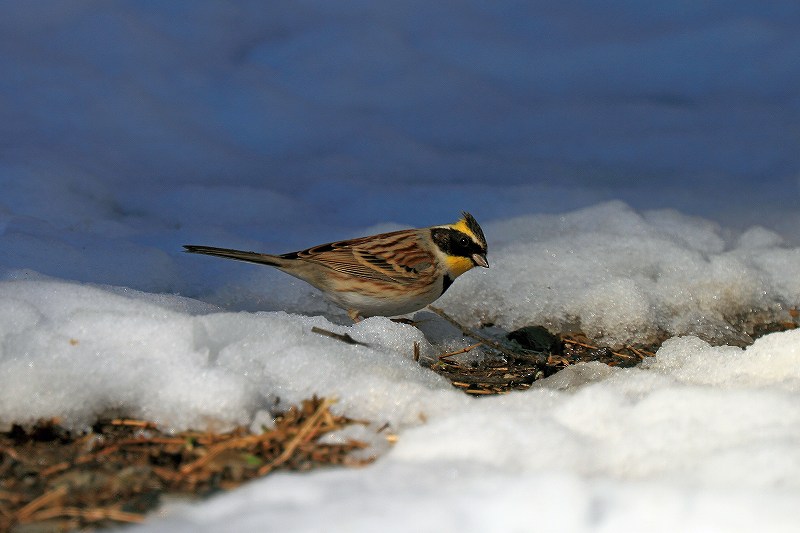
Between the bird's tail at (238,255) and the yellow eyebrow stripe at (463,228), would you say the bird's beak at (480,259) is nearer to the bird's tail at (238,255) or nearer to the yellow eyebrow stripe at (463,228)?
the yellow eyebrow stripe at (463,228)

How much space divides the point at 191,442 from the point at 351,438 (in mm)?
524

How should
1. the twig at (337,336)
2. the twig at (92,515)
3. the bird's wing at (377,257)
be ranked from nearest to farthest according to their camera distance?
the twig at (92,515) → the twig at (337,336) → the bird's wing at (377,257)

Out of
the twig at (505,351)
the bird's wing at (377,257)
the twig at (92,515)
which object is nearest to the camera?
the twig at (92,515)

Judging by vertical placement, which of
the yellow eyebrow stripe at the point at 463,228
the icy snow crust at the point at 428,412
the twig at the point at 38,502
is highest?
the yellow eyebrow stripe at the point at 463,228

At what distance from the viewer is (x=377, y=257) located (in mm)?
5801

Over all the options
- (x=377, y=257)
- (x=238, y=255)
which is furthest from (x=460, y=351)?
(x=238, y=255)

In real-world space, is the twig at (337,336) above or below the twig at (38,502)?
above

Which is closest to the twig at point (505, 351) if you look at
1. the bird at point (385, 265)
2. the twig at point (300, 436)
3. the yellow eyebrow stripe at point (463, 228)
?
the bird at point (385, 265)

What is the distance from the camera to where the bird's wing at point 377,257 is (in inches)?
222

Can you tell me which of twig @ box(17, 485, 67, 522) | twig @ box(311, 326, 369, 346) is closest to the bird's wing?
twig @ box(311, 326, 369, 346)

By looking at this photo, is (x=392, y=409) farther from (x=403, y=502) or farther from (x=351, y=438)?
(x=403, y=502)

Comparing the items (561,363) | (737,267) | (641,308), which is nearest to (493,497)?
(561,363)

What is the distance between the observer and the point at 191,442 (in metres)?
2.96

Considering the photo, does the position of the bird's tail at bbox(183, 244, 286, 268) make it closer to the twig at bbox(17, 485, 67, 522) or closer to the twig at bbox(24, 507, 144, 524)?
the twig at bbox(17, 485, 67, 522)
